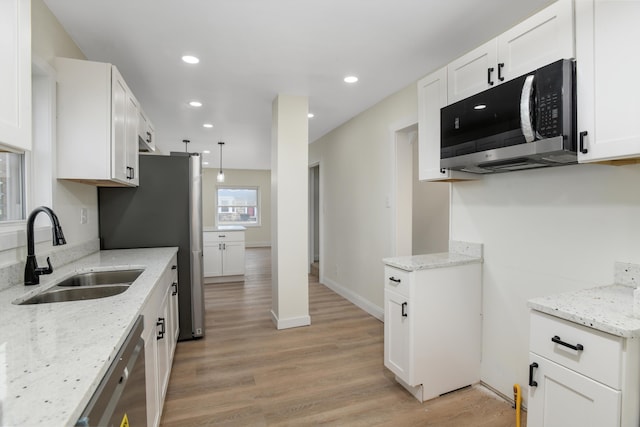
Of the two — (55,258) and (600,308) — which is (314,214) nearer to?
(55,258)

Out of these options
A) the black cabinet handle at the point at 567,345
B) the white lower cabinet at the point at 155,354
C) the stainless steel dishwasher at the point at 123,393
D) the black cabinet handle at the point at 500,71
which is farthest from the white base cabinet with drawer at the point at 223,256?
the black cabinet handle at the point at 567,345

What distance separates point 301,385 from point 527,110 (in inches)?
88.1

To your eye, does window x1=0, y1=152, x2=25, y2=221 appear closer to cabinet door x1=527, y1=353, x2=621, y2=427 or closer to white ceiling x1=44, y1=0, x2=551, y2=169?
white ceiling x1=44, y1=0, x2=551, y2=169

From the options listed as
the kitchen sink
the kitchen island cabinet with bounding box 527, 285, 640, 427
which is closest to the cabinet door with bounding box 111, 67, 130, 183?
the kitchen sink

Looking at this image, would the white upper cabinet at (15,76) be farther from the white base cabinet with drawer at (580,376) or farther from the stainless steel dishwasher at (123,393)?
the white base cabinet with drawer at (580,376)

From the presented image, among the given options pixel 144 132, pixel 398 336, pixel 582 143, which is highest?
pixel 144 132

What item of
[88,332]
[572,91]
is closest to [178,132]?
[88,332]

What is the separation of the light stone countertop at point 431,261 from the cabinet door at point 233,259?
3.79 meters

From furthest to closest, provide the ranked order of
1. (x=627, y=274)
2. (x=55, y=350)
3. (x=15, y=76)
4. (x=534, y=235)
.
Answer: (x=534, y=235) → (x=627, y=274) → (x=15, y=76) → (x=55, y=350)

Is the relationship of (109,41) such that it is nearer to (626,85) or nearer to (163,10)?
(163,10)

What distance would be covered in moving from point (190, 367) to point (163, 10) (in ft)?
8.45

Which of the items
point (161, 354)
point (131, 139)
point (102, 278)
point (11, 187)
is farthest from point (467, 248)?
point (11, 187)

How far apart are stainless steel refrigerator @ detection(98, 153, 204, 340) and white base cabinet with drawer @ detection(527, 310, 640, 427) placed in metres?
2.78

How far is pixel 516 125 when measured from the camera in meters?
1.64
